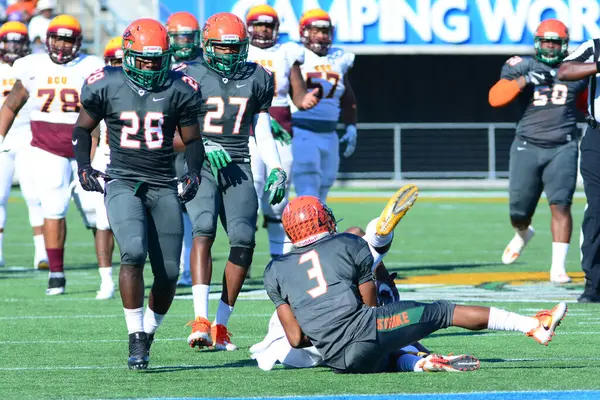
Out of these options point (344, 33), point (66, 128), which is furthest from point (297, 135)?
point (344, 33)

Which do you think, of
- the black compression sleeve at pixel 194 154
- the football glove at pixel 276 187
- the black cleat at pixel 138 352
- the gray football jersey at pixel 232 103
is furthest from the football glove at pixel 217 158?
the black cleat at pixel 138 352

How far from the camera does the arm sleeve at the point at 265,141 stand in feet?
26.9

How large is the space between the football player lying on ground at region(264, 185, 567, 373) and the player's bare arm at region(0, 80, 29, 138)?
4.15 meters

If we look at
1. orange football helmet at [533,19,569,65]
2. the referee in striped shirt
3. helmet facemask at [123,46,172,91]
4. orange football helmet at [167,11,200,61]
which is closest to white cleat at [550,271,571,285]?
the referee in striped shirt

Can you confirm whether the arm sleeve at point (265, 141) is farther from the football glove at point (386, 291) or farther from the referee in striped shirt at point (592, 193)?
the referee in striped shirt at point (592, 193)

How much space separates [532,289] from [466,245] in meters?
4.53

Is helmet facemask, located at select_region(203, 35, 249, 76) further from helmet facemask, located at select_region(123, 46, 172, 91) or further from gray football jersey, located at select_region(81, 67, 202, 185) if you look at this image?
helmet facemask, located at select_region(123, 46, 172, 91)

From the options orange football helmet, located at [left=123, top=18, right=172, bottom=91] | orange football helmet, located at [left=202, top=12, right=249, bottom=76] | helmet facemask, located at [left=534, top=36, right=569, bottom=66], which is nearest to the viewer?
orange football helmet, located at [left=123, top=18, right=172, bottom=91]

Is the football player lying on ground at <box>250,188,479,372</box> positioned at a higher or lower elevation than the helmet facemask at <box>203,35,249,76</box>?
lower

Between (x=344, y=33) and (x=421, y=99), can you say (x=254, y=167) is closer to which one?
(x=344, y=33)

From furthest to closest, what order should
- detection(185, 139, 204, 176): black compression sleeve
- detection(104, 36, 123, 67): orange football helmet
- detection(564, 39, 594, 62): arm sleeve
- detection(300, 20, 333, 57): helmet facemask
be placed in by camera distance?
detection(300, 20, 333, 57): helmet facemask < detection(104, 36, 123, 67): orange football helmet < detection(564, 39, 594, 62): arm sleeve < detection(185, 139, 204, 176): black compression sleeve

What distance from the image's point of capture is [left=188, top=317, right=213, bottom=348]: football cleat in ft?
24.1

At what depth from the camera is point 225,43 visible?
8.02 meters

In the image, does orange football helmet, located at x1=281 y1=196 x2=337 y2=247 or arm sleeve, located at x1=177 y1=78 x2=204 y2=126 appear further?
arm sleeve, located at x1=177 y1=78 x2=204 y2=126
